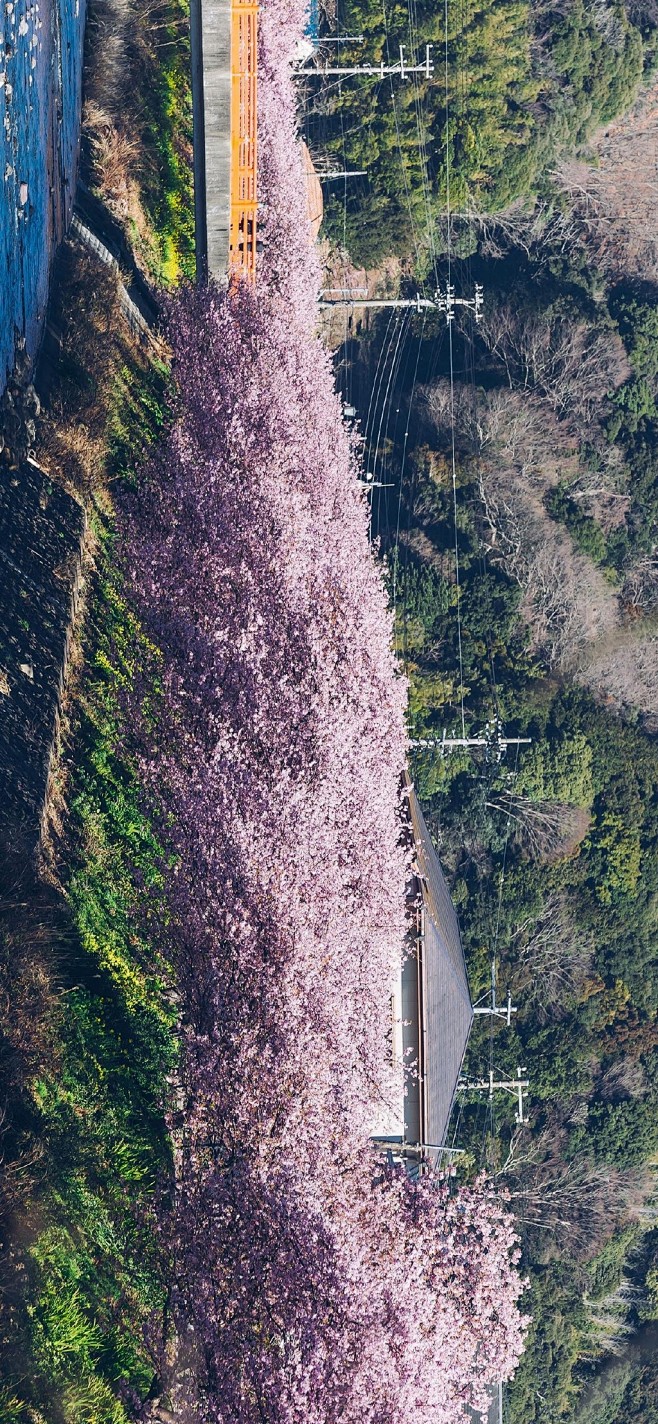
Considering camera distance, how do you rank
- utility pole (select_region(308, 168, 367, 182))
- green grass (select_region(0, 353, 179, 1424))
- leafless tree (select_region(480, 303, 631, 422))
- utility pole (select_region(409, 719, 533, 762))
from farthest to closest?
1. leafless tree (select_region(480, 303, 631, 422))
2. utility pole (select_region(409, 719, 533, 762))
3. utility pole (select_region(308, 168, 367, 182))
4. green grass (select_region(0, 353, 179, 1424))

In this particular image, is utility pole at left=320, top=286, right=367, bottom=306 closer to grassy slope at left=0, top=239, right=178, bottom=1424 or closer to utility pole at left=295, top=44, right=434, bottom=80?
utility pole at left=295, top=44, right=434, bottom=80

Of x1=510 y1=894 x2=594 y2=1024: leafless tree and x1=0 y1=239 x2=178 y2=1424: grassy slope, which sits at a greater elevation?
x1=0 y1=239 x2=178 y2=1424: grassy slope

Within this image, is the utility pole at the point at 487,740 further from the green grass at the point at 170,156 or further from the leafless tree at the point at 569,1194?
the green grass at the point at 170,156

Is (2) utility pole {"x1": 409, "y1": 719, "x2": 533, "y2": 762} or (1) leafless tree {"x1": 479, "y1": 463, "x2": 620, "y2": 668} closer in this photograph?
(2) utility pole {"x1": 409, "y1": 719, "x2": 533, "y2": 762}

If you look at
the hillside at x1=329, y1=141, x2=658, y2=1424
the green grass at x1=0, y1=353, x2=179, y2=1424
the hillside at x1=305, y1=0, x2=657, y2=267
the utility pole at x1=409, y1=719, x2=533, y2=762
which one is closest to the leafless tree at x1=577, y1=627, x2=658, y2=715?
the hillside at x1=329, y1=141, x2=658, y2=1424

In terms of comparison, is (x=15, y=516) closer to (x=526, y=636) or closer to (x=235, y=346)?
(x=235, y=346)

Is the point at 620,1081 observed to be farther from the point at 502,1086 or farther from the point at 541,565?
the point at 541,565
